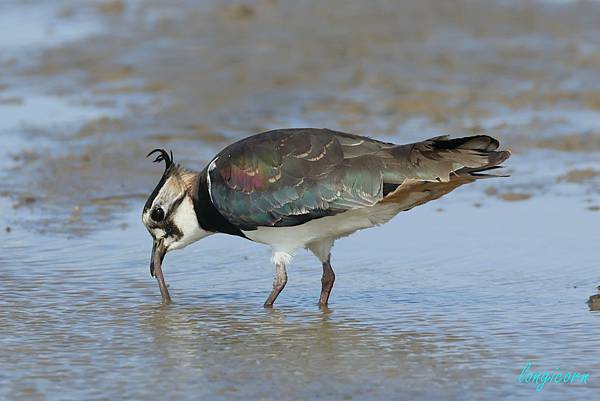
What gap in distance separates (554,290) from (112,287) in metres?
2.86

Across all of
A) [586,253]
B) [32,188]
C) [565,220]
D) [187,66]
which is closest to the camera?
[586,253]

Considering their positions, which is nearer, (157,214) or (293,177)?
(293,177)

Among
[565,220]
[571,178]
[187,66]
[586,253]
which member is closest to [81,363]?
[586,253]

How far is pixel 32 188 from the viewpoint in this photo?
11.2m

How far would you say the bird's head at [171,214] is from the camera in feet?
27.6

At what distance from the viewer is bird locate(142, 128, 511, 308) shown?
25.1 ft

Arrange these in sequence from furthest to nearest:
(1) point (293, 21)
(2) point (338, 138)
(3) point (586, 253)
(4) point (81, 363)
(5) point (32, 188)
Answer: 1. (1) point (293, 21)
2. (5) point (32, 188)
3. (3) point (586, 253)
4. (2) point (338, 138)
5. (4) point (81, 363)

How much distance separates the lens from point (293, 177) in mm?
7996

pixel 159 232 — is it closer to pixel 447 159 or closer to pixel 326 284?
pixel 326 284

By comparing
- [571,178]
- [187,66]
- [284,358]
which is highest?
[187,66]

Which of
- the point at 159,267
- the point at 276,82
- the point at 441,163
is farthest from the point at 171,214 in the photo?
the point at 276,82

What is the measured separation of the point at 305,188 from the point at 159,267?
3.76ft

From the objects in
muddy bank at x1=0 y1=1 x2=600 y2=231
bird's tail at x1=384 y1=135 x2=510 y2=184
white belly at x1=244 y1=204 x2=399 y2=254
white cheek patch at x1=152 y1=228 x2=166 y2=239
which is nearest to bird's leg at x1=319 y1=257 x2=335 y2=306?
white belly at x1=244 y1=204 x2=399 y2=254

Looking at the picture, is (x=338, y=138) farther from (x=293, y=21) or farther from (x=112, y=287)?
(x=293, y=21)
